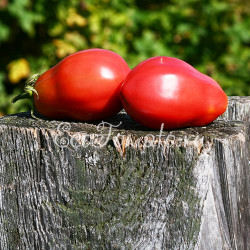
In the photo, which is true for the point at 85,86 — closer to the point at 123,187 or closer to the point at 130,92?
the point at 130,92

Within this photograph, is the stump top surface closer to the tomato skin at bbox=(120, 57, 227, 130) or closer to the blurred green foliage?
the tomato skin at bbox=(120, 57, 227, 130)

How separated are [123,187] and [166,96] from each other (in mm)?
284

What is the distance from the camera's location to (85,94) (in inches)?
63.3

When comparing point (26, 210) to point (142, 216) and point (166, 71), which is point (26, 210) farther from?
point (166, 71)

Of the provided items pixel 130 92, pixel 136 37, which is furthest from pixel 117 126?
pixel 136 37

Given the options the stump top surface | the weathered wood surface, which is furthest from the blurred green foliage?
the weathered wood surface

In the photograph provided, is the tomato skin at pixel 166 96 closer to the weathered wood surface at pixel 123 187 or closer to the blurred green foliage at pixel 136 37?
the weathered wood surface at pixel 123 187

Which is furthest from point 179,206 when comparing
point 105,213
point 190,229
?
point 105,213

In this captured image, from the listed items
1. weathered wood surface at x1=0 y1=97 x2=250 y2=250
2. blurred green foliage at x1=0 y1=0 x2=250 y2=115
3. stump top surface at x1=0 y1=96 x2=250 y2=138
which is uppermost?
blurred green foliage at x1=0 y1=0 x2=250 y2=115

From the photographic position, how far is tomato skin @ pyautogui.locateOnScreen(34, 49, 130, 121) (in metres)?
1.61

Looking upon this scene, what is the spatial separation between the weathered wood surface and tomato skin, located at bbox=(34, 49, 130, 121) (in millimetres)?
65

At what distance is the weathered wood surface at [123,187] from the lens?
1.41 meters

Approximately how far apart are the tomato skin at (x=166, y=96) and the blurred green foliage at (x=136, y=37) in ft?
7.31

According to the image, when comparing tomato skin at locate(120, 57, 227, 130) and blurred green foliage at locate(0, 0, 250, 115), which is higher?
blurred green foliage at locate(0, 0, 250, 115)
